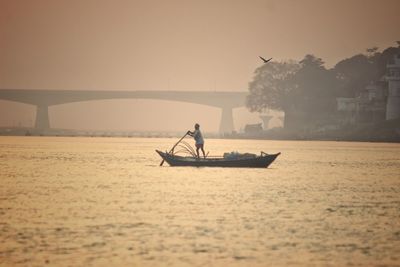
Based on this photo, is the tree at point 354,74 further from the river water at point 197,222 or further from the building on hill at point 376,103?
the river water at point 197,222

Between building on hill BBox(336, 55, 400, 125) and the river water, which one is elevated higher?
building on hill BBox(336, 55, 400, 125)

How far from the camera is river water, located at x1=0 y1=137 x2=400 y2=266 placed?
2208 centimetres

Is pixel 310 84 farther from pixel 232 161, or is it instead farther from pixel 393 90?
pixel 232 161

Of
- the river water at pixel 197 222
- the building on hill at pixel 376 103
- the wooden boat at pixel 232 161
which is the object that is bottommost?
the river water at pixel 197 222

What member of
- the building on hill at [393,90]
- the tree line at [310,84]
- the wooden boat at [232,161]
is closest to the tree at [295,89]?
the tree line at [310,84]

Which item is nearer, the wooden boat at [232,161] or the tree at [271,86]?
the wooden boat at [232,161]

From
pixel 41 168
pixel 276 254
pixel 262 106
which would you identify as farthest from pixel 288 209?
pixel 262 106

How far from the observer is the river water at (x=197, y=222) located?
869 inches

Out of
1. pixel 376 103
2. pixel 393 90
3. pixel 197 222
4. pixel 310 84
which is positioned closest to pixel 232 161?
pixel 197 222

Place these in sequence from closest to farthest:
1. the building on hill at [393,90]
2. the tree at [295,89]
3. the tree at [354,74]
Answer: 1. the building on hill at [393,90]
2. the tree at [354,74]
3. the tree at [295,89]

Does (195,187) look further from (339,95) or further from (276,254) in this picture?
(339,95)

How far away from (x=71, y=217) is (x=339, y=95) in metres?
133

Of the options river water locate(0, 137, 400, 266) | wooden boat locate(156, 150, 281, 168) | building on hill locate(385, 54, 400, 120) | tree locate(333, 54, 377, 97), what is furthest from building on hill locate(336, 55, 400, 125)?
river water locate(0, 137, 400, 266)

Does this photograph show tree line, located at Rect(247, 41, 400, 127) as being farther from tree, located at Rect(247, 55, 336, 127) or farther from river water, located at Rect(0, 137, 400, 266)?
river water, located at Rect(0, 137, 400, 266)
